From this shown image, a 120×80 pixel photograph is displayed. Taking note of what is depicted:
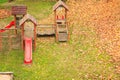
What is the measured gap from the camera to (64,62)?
16.0m

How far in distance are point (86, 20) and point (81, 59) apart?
666 cm

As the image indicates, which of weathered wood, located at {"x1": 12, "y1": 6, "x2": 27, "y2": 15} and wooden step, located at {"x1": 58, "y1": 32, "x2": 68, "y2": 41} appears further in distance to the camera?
weathered wood, located at {"x1": 12, "y1": 6, "x2": 27, "y2": 15}

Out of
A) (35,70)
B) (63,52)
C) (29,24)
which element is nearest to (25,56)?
(35,70)

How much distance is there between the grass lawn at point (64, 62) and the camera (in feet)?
48.1

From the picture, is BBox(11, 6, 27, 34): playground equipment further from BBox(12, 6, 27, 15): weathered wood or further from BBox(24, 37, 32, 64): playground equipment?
BBox(24, 37, 32, 64): playground equipment

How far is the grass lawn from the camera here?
14.7 meters

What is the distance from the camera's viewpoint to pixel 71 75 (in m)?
14.7

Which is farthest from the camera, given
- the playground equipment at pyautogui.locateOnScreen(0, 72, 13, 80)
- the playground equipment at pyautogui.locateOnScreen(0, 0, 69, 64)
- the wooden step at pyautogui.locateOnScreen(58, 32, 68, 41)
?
the wooden step at pyautogui.locateOnScreen(58, 32, 68, 41)

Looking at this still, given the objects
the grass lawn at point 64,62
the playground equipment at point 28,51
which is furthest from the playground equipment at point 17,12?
the playground equipment at point 28,51

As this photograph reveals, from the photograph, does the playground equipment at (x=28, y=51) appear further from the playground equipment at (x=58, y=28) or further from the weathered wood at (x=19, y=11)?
the weathered wood at (x=19, y=11)

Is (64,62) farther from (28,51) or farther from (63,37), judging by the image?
(63,37)

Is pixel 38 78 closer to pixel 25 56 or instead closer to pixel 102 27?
pixel 25 56

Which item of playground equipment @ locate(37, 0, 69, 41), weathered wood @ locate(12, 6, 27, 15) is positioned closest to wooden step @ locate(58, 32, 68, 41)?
playground equipment @ locate(37, 0, 69, 41)

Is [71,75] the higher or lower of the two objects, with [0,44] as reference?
lower
